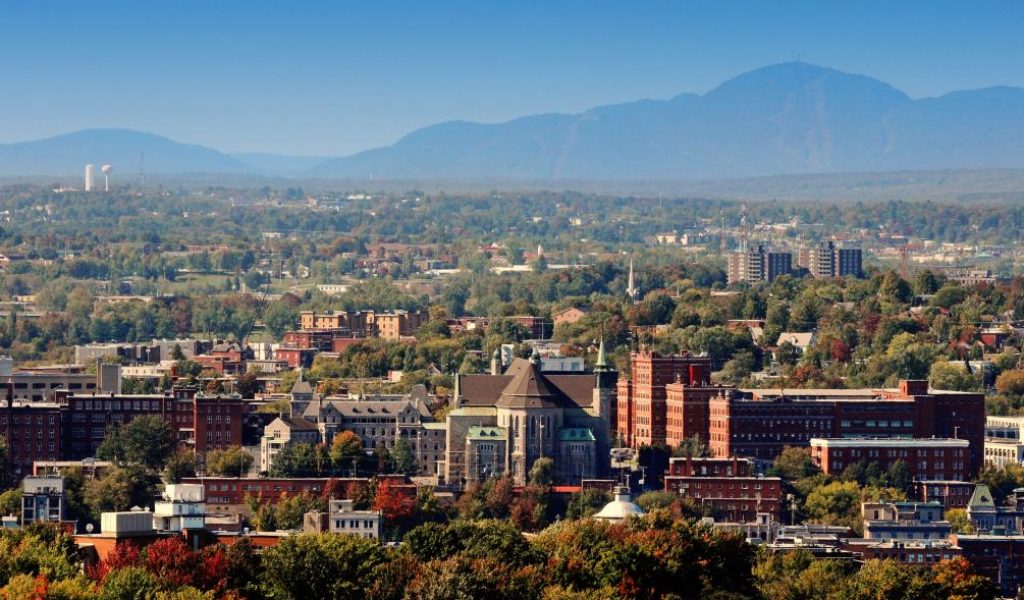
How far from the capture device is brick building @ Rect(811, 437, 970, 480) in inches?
3770

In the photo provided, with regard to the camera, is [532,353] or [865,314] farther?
[865,314]

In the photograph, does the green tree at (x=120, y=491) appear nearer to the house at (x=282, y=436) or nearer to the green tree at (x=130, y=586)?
the house at (x=282, y=436)

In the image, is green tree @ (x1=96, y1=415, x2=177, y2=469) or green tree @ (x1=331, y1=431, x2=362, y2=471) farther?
green tree @ (x1=96, y1=415, x2=177, y2=469)

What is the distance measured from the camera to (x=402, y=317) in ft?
499

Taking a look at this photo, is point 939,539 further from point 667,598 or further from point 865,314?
point 865,314

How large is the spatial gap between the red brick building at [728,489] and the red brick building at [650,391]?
877cm

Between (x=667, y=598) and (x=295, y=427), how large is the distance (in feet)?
125

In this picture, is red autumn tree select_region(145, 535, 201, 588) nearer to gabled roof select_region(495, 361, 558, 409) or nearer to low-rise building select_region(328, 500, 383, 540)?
low-rise building select_region(328, 500, 383, 540)

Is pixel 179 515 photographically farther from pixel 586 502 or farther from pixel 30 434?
pixel 30 434

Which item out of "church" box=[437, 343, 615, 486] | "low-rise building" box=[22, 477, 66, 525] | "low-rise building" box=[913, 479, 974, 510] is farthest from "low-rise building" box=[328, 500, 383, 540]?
"low-rise building" box=[913, 479, 974, 510]

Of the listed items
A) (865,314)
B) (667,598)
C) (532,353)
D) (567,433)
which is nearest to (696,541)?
(667,598)

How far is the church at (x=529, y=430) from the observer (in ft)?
307

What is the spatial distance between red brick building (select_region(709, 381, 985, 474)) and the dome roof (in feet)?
49.1

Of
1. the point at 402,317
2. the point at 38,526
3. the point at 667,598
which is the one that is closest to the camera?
the point at 667,598
